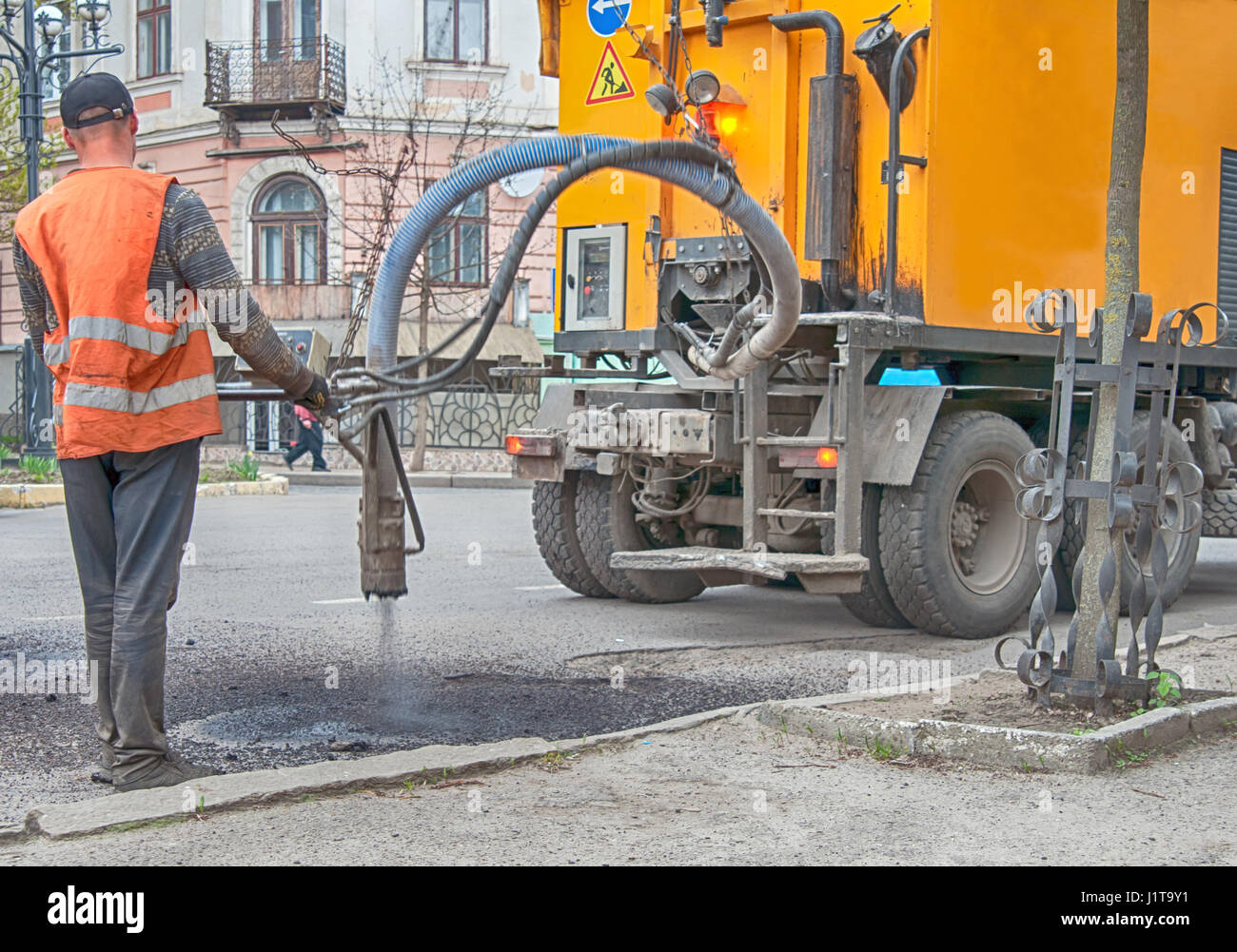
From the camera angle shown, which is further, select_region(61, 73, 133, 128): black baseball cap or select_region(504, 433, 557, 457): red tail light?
select_region(504, 433, 557, 457): red tail light

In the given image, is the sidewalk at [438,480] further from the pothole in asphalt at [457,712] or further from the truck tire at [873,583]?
the pothole in asphalt at [457,712]

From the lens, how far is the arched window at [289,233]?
90.5 feet

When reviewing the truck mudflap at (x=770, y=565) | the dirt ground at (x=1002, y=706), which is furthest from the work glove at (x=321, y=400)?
the truck mudflap at (x=770, y=565)

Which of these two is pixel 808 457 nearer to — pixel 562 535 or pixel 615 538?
pixel 615 538

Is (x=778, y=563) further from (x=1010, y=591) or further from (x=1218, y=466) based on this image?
(x=1218, y=466)

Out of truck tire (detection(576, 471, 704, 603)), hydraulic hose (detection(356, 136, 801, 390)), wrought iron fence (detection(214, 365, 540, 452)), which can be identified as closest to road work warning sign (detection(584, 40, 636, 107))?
truck tire (detection(576, 471, 704, 603))

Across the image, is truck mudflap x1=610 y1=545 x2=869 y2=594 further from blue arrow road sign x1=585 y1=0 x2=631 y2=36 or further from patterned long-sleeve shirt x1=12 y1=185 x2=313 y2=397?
patterned long-sleeve shirt x1=12 y1=185 x2=313 y2=397

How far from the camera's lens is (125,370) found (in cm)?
426

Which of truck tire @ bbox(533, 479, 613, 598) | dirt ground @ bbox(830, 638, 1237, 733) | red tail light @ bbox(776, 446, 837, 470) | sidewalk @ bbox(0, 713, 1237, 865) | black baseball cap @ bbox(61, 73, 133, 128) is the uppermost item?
black baseball cap @ bbox(61, 73, 133, 128)

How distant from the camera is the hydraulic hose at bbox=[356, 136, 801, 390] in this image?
4.45 meters

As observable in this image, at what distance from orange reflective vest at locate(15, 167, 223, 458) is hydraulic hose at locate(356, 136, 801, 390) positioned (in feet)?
1.95

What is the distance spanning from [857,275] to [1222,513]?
337cm

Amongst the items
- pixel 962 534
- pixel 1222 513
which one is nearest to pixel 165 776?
pixel 962 534

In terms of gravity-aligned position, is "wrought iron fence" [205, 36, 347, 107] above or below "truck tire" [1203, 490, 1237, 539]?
above
